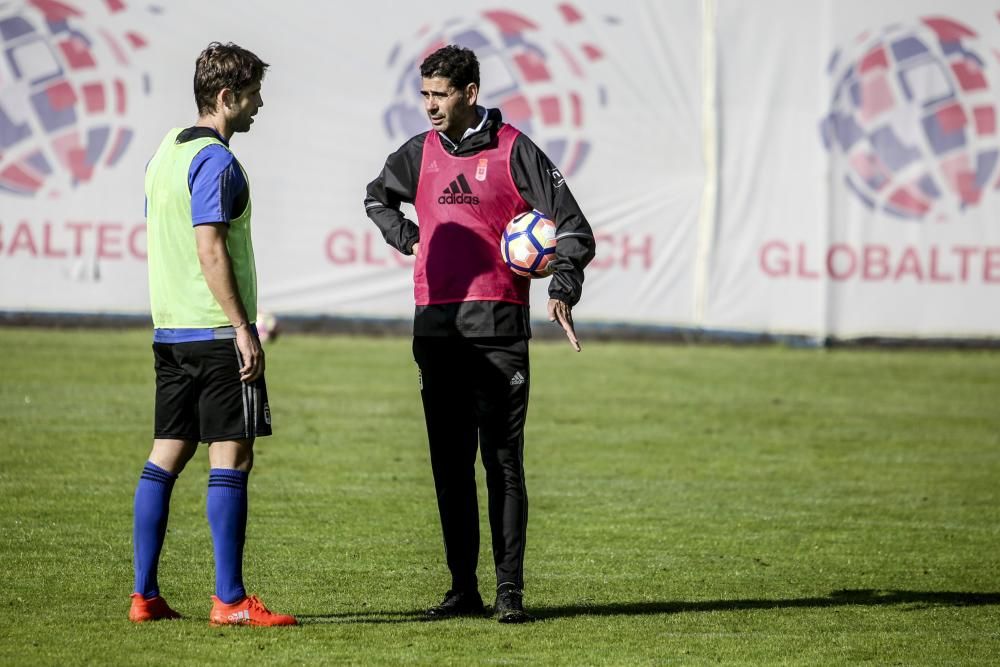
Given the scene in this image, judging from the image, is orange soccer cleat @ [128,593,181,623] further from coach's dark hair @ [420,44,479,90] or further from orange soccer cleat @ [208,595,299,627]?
coach's dark hair @ [420,44,479,90]

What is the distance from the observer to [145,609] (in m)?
5.84

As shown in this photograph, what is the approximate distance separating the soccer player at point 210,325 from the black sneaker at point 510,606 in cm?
84

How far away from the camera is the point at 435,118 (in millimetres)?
6207

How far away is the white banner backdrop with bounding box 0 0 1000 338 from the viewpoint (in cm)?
1945

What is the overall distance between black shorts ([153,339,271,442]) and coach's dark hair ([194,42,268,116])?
92 cm

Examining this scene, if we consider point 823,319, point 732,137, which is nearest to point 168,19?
point 732,137

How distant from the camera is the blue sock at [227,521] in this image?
573 centimetres

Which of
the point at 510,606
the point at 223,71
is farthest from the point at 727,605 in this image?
the point at 223,71

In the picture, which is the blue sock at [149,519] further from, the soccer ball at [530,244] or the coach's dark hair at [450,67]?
the coach's dark hair at [450,67]

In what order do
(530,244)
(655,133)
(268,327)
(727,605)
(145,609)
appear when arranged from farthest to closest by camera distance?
1. (655,133)
2. (268,327)
3. (727,605)
4. (530,244)
5. (145,609)

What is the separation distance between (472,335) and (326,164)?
13733mm

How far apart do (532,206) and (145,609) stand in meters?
2.17

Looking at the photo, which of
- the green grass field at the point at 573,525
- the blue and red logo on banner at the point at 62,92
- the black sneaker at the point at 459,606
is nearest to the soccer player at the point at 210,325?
the green grass field at the point at 573,525

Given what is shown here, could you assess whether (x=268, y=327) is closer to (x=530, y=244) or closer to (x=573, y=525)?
(x=573, y=525)
